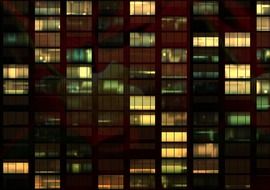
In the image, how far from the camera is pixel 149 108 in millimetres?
54781

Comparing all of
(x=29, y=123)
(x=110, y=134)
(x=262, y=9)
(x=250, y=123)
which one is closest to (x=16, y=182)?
(x=29, y=123)

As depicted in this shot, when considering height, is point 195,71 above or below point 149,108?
above

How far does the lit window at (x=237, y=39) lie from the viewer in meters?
A: 54.6

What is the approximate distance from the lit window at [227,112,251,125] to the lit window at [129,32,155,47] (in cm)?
1417

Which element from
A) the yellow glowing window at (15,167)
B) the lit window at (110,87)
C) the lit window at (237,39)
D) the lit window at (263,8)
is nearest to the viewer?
the lit window at (110,87)

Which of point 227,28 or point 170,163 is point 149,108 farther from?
point 227,28

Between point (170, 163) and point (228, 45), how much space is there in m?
17.1

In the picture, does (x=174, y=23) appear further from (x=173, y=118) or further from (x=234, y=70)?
(x=173, y=118)

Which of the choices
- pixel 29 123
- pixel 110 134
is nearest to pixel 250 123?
pixel 110 134

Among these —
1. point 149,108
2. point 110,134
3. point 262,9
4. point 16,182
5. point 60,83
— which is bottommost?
point 16,182

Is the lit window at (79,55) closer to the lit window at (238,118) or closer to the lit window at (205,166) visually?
the lit window at (205,166)

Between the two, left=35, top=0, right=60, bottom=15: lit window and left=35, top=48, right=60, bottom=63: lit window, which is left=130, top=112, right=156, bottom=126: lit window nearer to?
left=35, top=48, right=60, bottom=63: lit window

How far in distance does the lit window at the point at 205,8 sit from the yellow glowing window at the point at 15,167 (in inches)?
1171

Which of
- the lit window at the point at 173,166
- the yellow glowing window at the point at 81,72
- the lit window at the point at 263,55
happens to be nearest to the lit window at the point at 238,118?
the lit window at the point at 263,55
